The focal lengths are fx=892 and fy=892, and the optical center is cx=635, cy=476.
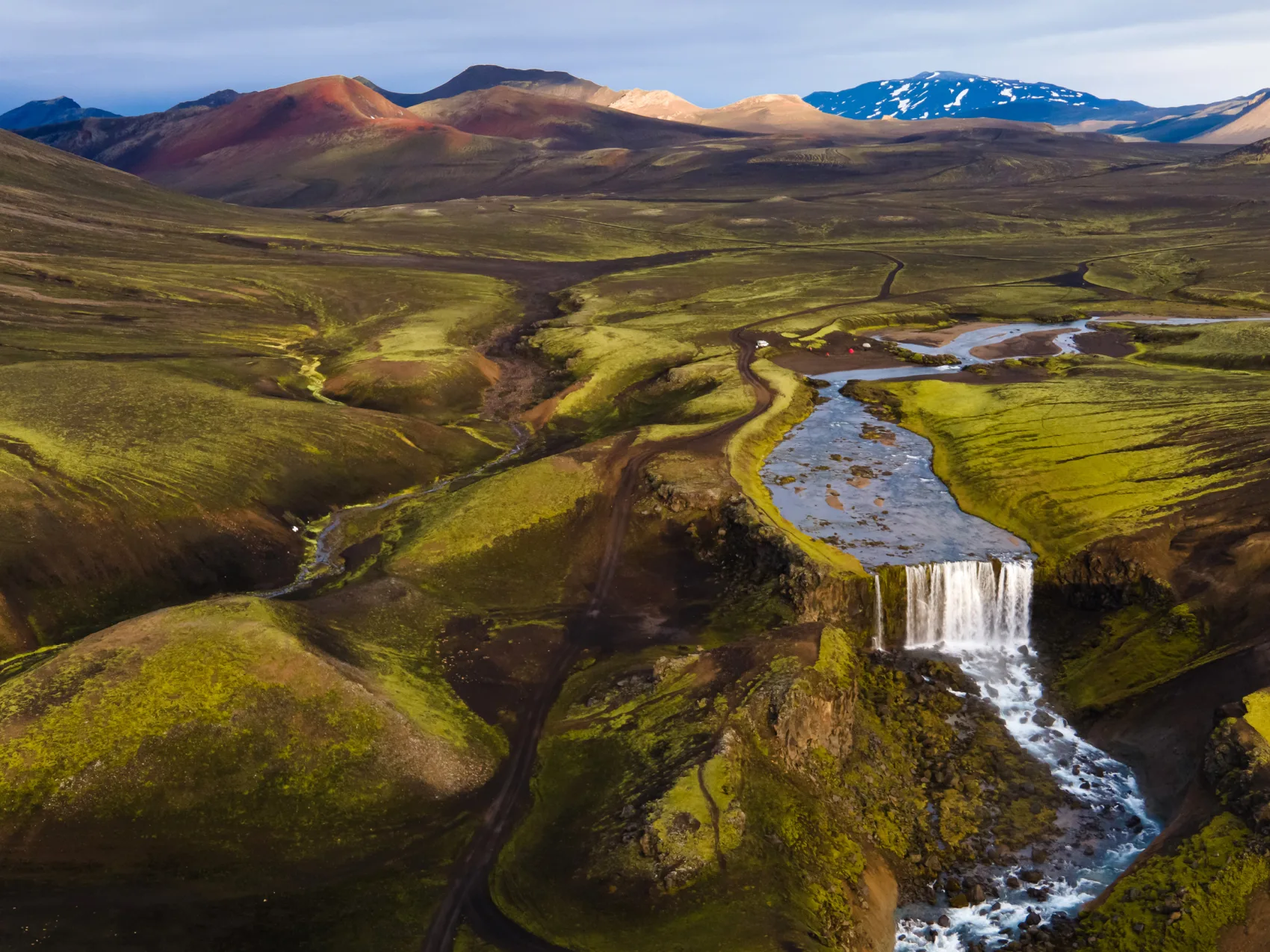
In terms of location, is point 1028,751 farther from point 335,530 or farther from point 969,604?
point 335,530

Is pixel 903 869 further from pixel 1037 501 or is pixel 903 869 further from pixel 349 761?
pixel 1037 501

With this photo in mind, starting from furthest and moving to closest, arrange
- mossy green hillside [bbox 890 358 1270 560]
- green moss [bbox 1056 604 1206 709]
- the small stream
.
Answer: the small stream < mossy green hillside [bbox 890 358 1270 560] < green moss [bbox 1056 604 1206 709]

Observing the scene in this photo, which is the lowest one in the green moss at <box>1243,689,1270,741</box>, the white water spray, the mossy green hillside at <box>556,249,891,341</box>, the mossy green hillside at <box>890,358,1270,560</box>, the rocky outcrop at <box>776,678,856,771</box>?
the white water spray

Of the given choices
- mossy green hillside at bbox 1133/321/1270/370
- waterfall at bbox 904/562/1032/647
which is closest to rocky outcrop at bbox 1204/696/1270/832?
waterfall at bbox 904/562/1032/647

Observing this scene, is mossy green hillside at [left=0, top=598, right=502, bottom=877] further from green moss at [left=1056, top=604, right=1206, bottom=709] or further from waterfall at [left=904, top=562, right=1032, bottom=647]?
green moss at [left=1056, top=604, right=1206, bottom=709]

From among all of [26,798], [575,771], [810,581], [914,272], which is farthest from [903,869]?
[914,272]

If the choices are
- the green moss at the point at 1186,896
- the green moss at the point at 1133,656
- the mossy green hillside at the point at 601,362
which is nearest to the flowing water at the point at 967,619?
the green moss at the point at 1133,656
